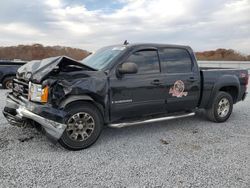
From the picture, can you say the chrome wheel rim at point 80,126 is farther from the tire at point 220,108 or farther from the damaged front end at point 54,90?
the tire at point 220,108

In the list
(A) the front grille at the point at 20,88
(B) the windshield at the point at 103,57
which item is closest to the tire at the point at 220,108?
(B) the windshield at the point at 103,57

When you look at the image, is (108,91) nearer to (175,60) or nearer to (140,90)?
(140,90)

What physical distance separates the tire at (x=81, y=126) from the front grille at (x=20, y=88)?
3.17ft

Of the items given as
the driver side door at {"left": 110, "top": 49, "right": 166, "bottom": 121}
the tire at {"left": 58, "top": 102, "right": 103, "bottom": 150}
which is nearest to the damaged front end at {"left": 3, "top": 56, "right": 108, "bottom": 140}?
the tire at {"left": 58, "top": 102, "right": 103, "bottom": 150}

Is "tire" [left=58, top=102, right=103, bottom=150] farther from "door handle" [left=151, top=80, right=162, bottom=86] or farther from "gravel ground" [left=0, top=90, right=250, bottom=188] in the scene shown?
"door handle" [left=151, top=80, right=162, bottom=86]

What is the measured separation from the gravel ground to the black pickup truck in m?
0.35

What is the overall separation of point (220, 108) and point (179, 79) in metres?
1.64

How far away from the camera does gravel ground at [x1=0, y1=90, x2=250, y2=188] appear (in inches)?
127

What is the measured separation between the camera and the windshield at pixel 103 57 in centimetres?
469

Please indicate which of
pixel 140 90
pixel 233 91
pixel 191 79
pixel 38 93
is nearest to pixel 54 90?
pixel 38 93

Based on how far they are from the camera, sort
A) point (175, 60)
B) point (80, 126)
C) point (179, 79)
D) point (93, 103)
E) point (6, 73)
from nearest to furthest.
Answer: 1. point (80, 126)
2. point (93, 103)
3. point (179, 79)
4. point (175, 60)
5. point (6, 73)

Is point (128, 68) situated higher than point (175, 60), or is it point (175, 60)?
point (175, 60)

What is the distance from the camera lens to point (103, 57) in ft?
16.5

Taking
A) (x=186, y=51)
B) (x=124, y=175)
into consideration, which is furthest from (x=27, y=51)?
(x=124, y=175)
